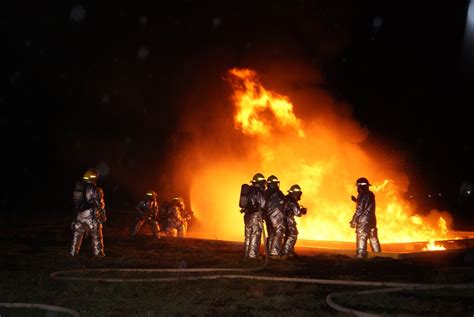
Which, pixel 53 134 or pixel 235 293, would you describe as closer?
pixel 235 293

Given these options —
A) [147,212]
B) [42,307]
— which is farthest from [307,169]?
[42,307]

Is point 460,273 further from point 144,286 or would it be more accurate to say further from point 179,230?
point 179,230

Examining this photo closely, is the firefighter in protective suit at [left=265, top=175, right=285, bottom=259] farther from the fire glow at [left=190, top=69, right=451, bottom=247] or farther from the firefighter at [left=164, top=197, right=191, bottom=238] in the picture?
the fire glow at [left=190, top=69, right=451, bottom=247]

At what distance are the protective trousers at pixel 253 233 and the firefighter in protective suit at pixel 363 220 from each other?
238cm

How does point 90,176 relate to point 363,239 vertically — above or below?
above

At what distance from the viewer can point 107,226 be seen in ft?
74.3

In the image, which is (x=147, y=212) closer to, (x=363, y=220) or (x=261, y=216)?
(x=261, y=216)

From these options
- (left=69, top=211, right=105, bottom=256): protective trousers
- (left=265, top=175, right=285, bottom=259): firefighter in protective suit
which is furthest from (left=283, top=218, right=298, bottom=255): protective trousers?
(left=69, top=211, right=105, bottom=256): protective trousers

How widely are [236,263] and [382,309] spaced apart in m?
5.05

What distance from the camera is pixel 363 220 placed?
12.9 metres

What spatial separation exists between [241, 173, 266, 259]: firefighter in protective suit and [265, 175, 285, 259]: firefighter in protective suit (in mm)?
251

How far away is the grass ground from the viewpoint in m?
6.52

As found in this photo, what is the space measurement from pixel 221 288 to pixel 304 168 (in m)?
14.1

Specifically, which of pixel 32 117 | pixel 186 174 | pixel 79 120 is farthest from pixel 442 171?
pixel 32 117
